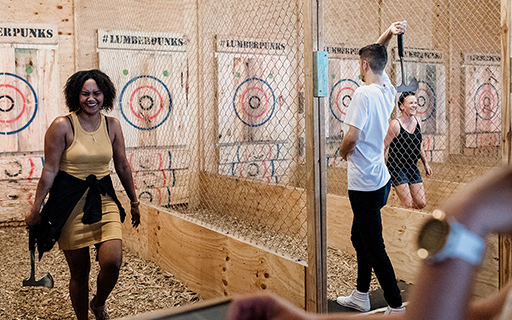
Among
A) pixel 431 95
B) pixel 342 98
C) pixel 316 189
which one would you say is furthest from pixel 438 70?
pixel 316 189

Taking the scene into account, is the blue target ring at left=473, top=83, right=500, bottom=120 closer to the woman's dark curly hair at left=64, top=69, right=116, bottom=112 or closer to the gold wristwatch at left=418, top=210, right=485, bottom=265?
the woman's dark curly hair at left=64, top=69, right=116, bottom=112

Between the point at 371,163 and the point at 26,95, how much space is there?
428cm

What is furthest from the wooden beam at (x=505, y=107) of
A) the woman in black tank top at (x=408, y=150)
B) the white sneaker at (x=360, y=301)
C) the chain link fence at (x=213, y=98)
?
the chain link fence at (x=213, y=98)

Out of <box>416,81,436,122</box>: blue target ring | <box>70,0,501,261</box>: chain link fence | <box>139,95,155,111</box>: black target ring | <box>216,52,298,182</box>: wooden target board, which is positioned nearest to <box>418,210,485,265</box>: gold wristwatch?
<box>70,0,501,261</box>: chain link fence

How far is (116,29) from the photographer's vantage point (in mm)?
5906

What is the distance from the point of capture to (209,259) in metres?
3.39

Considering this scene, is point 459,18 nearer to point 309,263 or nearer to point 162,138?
point 162,138

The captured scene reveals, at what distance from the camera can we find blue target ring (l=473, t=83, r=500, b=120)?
322 inches

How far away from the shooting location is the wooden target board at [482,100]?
7.96 m

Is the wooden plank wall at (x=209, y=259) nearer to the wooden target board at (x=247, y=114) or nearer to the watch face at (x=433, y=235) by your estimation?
the wooden target board at (x=247, y=114)

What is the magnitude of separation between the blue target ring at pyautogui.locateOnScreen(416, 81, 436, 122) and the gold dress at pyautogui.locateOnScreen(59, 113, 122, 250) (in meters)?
5.74

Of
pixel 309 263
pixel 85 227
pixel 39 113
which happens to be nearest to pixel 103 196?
pixel 85 227

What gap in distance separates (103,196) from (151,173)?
3297mm

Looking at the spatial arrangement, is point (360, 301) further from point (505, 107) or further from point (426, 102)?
point (426, 102)
